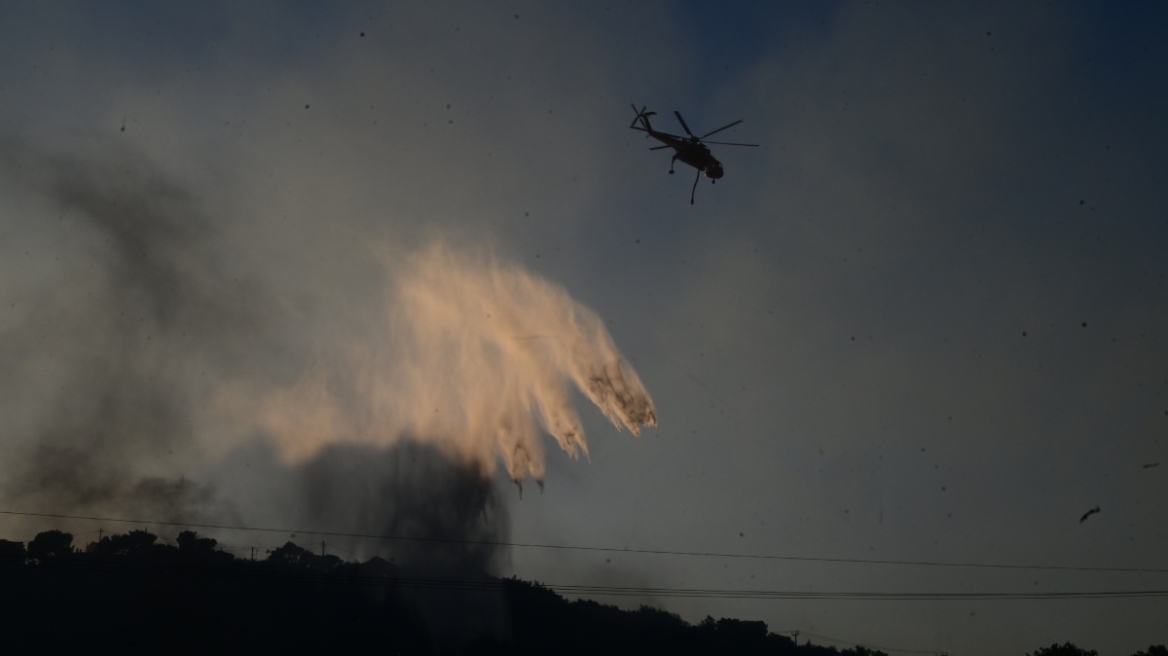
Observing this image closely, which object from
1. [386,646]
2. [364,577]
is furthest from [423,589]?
[386,646]

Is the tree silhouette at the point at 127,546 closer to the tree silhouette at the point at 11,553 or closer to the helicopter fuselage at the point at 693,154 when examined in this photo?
the tree silhouette at the point at 11,553

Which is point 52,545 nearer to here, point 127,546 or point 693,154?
point 127,546

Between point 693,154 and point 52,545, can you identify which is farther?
point 52,545

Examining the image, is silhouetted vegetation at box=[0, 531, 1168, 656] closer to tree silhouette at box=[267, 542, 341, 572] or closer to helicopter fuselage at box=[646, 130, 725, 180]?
tree silhouette at box=[267, 542, 341, 572]

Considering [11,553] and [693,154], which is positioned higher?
A: [693,154]

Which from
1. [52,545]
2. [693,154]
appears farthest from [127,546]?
[693,154]

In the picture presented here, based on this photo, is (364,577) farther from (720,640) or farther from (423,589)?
(720,640)
